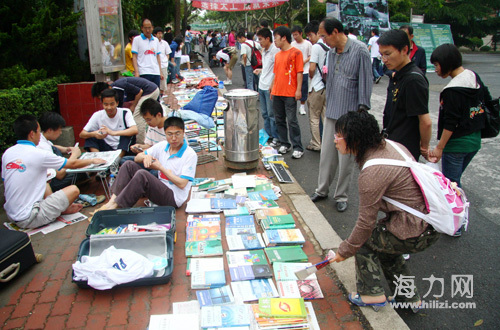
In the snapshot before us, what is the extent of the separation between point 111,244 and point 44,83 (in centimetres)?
396

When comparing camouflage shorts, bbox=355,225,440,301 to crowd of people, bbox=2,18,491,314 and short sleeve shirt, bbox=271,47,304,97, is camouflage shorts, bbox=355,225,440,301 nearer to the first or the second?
crowd of people, bbox=2,18,491,314

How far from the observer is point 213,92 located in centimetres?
576

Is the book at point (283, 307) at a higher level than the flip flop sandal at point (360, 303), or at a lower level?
higher

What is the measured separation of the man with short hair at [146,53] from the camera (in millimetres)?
8016

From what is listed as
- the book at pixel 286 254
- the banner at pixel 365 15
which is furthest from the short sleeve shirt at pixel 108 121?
the banner at pixel 365 15

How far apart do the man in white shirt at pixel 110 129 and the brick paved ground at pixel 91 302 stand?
2019mm

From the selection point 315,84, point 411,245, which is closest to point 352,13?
point 315,84

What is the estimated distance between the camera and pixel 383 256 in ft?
Answer: 8.63

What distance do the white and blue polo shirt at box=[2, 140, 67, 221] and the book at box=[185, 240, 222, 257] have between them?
158 cm

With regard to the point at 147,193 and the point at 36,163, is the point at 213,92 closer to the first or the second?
the point at 147,193

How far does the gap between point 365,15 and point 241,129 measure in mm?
13046

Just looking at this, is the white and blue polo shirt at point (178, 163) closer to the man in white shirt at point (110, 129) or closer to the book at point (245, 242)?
the book at point (245, 242)

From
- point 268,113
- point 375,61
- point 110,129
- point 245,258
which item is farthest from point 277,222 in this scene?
point 375,61

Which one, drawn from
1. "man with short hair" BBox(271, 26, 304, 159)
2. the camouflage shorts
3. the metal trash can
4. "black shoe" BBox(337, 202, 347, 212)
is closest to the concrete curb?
the camouflage shorts
